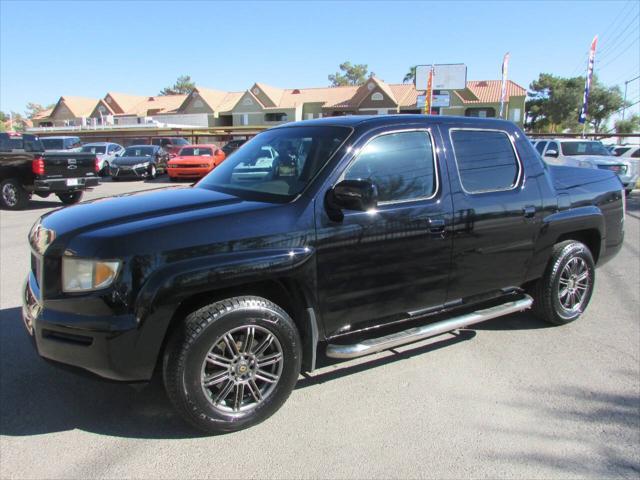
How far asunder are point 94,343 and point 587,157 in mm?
17667

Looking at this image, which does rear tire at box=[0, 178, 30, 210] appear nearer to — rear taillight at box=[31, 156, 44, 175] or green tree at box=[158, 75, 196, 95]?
rear taillight at box=[31, 156, 44, 175]

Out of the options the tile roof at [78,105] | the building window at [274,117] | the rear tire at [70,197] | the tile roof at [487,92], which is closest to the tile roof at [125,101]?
the tile roof at [78,105]

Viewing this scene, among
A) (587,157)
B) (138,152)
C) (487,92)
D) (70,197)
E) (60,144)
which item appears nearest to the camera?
(70,197)

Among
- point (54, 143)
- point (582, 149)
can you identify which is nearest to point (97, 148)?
point (54, 143)

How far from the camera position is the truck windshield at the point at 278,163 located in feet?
11.2

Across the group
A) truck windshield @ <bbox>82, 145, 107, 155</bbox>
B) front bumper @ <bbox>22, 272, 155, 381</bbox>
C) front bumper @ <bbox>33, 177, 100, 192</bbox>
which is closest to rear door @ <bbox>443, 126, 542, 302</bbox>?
front bumper @ <bbox>22, 272, 155, 381</bbox>

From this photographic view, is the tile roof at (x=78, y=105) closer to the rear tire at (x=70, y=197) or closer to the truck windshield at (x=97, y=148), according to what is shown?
the truck windshield at (x=97, y=148)

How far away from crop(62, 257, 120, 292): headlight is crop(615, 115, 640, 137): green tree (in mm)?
81465

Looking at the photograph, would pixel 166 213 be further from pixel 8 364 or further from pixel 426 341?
pixel 426 341

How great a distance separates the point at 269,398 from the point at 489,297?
209 centimetres

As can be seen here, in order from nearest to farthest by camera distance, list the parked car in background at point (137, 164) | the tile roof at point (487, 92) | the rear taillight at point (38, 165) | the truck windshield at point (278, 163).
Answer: the truck windshield at point (278, 163)
the rear taillight at point (38, 165)
the parked car in background at point (137, 164)
the tile roof at point (487, 92)

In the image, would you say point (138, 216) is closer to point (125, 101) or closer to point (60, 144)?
point (60, 144)

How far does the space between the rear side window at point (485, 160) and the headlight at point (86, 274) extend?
102 inches

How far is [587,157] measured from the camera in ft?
54.9
